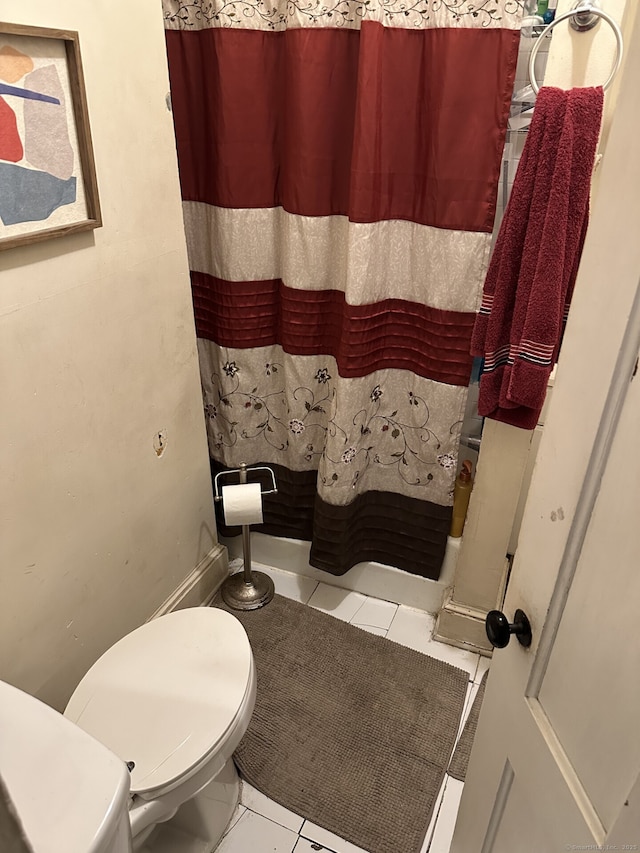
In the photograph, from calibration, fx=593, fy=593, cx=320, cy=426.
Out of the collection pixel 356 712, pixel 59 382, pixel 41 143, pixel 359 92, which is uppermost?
pixel 359 92

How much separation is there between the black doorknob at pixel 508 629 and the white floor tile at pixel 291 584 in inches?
54.5

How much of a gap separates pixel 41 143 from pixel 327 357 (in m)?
1.02

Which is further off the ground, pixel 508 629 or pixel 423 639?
pixel 508 629

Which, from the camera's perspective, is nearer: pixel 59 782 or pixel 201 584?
pixel 59 782

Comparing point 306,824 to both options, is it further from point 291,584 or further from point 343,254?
point 343,254

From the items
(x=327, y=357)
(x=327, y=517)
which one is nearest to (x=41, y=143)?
(x=327, y=357)

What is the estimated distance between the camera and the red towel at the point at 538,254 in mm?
1249

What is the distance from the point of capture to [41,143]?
116cm

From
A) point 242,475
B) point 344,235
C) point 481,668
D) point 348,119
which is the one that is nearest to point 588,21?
point 348,119

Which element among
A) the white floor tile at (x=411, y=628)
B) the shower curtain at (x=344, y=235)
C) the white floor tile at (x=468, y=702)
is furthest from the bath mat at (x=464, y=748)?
the shower curtain at (x=344, y=235)

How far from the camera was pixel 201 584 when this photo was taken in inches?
81.7

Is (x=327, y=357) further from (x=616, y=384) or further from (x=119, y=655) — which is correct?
(x=616, y=384)

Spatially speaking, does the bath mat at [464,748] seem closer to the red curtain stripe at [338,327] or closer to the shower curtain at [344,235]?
the shower curtain at [344,235]

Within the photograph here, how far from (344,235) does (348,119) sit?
306 mm
